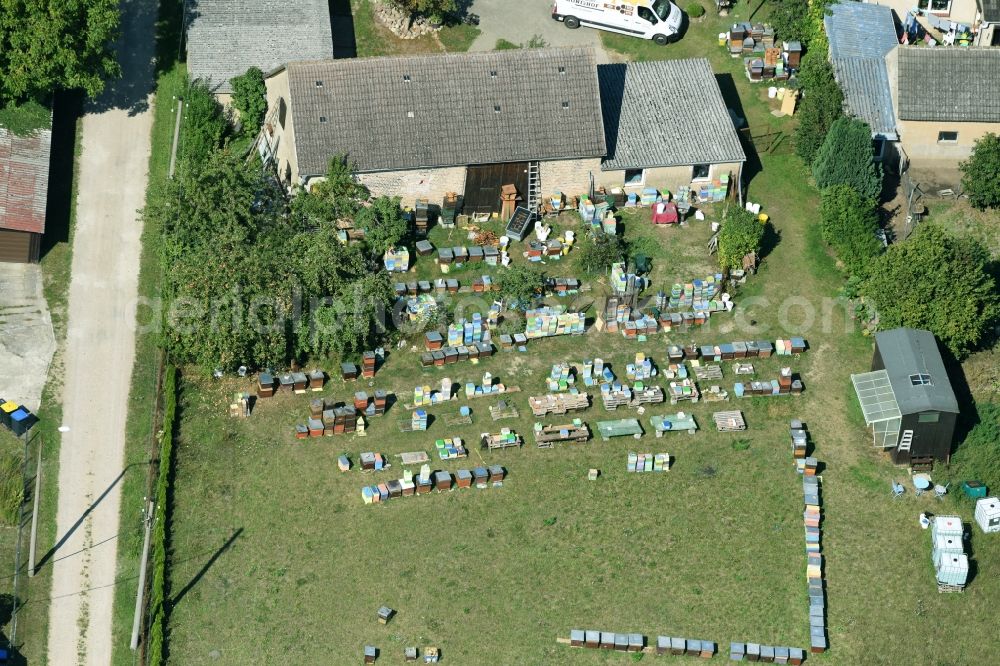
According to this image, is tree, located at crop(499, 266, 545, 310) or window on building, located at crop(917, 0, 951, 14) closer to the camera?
tree, located at crop(499, 266, 545, 310)

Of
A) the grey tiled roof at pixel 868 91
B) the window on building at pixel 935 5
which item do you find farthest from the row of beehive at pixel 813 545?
the window on building at pixel 935 5

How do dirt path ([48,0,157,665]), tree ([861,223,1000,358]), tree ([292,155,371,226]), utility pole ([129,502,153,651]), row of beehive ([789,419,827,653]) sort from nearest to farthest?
utility pole ([129,502,153,651]) → row of beehive ([789,419,827,653]) → dirt path ([48,0,157,665]) → tree ([861,223,1000,358]) → tree ([292,155,371,226])

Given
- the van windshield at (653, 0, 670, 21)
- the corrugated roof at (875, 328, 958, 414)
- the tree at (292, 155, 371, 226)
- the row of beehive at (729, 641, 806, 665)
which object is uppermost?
the van windshield at (653, 0, 670, 21)

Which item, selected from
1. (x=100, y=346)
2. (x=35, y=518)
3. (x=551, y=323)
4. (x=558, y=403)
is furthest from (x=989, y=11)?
(x=35, y=518)

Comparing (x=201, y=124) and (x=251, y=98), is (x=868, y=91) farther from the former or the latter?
(x=201, y=124)

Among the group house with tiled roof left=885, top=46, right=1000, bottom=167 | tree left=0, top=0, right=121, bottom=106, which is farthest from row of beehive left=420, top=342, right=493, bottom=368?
house with tiled roof left=885, top=46, right=1000, bottom=167

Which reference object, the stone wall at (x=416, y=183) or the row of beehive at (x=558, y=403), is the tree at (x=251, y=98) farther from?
the row of beehive at (x=558, y=403)

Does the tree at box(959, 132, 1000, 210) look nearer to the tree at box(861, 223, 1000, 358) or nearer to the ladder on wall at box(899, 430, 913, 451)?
the tree at box(861, 223, 1000, 358)
